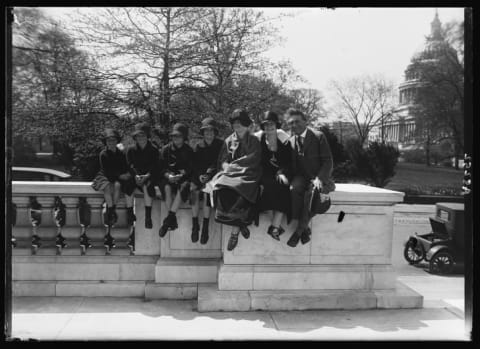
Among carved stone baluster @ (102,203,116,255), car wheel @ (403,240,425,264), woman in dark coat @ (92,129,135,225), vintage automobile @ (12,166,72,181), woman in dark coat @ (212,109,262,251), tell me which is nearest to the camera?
woman in dark coat @ (212,109,262,251)

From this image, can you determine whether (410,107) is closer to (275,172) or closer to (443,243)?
(443,243)

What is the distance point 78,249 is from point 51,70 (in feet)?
31.5

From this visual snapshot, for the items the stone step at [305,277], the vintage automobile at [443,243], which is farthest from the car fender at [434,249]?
the stone step at [305,277]

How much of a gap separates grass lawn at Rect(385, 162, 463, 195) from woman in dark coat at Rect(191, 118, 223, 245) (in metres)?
24.0

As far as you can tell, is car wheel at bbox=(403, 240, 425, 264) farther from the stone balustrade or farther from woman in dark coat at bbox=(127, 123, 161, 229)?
woman in dark coat at bbox=(127, 123, 161, 229)

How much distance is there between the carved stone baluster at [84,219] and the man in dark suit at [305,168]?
2502 millimetres

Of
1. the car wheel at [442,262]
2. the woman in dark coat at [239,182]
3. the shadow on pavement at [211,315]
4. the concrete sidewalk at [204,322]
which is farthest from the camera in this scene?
the car wheel at [442,262]

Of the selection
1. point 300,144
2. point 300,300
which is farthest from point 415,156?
point 300,300

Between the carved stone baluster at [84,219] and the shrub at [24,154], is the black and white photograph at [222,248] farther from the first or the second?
the shrub at [24,154]

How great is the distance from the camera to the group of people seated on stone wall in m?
5.26

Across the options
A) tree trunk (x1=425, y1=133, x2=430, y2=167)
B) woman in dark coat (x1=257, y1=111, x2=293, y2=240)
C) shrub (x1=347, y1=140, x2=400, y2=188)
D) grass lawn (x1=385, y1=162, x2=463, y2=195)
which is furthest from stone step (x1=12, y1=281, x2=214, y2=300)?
tree trunk (x1=425, y1=133, x2=430, y2=167)

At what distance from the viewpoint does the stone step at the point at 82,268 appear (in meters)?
5.89

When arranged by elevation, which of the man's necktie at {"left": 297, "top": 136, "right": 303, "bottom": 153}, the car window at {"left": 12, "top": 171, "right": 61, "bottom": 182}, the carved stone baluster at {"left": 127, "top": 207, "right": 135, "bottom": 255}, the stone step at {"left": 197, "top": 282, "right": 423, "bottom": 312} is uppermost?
the man's necktie at {"left": 297, "top": 136, "right": 303, "bottom": 153}
